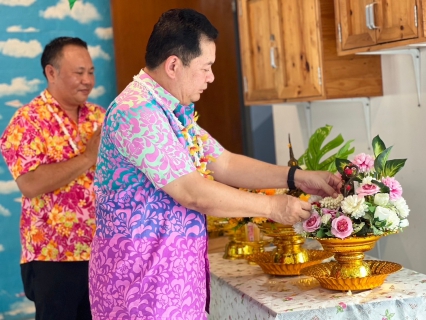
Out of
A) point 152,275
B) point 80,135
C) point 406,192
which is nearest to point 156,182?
point 152,275

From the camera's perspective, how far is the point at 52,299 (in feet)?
9.07

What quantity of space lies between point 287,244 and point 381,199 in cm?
55

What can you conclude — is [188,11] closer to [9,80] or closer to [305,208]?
[305,208]

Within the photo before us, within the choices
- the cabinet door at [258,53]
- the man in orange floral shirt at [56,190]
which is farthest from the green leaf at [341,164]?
the cabinet door at [258,53]

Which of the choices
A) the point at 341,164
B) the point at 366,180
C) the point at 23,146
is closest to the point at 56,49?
the point at 23,146

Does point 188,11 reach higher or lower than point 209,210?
higher

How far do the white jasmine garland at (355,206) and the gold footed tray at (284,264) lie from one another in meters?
0.42

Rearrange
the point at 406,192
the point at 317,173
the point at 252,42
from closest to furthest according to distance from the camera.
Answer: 1. the point at 317,173
2. the point at 406,192
3. the point at 252,42

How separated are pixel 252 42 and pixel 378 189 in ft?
6.12

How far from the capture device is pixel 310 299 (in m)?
2.14

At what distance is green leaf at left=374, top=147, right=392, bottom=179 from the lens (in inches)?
85.1

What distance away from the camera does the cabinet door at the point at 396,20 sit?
250cm

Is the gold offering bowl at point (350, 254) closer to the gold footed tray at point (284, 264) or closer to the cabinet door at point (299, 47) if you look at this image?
the gold footed tray at point (284, 264)

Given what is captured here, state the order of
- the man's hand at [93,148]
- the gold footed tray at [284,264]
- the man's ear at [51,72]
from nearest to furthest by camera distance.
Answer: the gold footed tray at [284,264] → the man's hand at [93,148] → the man's ear at [51,72]
